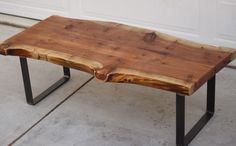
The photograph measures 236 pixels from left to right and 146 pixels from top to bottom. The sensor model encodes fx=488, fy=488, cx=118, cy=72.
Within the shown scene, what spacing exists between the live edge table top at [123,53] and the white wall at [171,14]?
684mm

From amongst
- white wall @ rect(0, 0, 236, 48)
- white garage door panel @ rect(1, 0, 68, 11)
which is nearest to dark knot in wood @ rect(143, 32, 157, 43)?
white wall @ rect(0, 0, 236, 48)

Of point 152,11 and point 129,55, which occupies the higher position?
point 129,55

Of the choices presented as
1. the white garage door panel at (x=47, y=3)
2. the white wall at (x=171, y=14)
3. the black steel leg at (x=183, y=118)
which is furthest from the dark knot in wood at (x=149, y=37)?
the white garage door panel at (x=47, y=3)

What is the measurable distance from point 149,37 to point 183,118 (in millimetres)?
510

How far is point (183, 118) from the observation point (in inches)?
94.0

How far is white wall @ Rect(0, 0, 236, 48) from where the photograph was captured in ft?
10.5

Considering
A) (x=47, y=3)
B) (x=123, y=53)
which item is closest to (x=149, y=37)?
(x=123, y=53)

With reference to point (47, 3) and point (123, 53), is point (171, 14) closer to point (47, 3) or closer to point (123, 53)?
point (123, 53)

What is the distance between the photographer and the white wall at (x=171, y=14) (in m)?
3.20

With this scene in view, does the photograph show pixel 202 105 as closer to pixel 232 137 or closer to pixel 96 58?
pixel 232 137

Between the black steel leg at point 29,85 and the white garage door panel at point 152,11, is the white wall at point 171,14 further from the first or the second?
the black steel leg at point 29,85

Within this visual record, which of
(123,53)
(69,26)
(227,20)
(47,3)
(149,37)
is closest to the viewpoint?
(123,53)

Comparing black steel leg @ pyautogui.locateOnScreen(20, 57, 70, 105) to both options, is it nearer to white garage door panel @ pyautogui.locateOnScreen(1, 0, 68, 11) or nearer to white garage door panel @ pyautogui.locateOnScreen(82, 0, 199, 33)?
white garage door panel @ pyautogui.locateOnScreen(82, 0, 199, 33)

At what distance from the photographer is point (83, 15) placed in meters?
3.84
